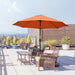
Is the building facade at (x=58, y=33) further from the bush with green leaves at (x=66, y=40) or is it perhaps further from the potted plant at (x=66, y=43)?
the potted plant at (x=66, y=43)

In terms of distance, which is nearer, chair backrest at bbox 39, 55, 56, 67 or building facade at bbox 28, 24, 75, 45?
chair backrest at bbox 39, 55, 56, 67

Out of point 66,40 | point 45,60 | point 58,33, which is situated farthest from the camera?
point 58,33

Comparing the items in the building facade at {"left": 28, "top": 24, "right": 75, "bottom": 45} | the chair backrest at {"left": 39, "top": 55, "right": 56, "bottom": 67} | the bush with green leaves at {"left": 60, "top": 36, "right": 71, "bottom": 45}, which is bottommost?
the chair backrest at {"left": 39, "top": 55, "right": 56, "bottom": 67}

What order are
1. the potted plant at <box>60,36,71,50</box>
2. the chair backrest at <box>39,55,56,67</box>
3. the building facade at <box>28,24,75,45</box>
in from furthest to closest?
the building facade at <box>28,24,75,45</box>
the potted plant at <box>60,36,71,50</box>
the chair backrest at <box>39,55,56,67</box>

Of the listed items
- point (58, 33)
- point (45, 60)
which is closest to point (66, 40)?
point (58, 33)

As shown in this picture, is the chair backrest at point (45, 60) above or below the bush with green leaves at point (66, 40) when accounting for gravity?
below

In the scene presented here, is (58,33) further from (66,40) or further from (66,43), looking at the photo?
(66,43)

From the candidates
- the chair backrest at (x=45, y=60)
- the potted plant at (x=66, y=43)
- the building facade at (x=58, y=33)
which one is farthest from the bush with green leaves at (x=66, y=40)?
the chair backrest at (x=45, y=60)

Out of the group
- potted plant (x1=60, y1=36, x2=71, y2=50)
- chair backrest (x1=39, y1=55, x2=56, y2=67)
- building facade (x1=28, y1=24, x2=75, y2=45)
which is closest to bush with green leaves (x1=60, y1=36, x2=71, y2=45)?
potted plant (x1=60, y1=36, x2=71, y2=50)

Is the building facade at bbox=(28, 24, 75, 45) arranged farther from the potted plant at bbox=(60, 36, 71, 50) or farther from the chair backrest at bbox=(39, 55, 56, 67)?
the chair backrest at bbox=(39, 55, 56, 67)

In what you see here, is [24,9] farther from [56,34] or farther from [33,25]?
[56,34]

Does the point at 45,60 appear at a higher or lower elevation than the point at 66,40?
lower

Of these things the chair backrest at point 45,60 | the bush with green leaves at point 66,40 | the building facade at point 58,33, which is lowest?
the chair backrest at point 45,60

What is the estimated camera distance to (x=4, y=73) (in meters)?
5.53
